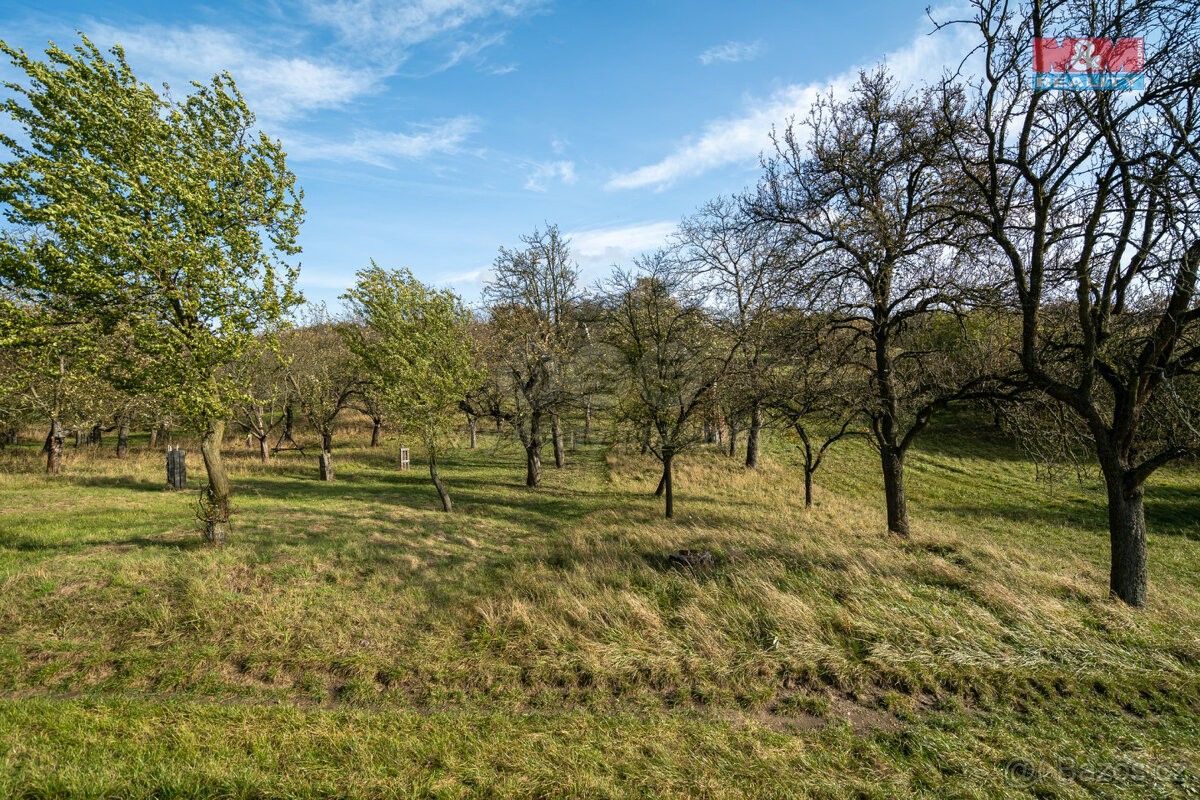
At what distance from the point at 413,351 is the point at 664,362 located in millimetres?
7822

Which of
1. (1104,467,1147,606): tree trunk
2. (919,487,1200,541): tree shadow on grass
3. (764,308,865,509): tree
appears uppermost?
(764,308,865,509): tree

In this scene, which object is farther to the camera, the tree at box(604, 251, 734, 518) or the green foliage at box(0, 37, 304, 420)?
the tree at box(604, 251, 734, 518)

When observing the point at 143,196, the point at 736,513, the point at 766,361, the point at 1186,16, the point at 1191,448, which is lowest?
the point at 736,513

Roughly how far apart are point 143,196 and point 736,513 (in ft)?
52.0

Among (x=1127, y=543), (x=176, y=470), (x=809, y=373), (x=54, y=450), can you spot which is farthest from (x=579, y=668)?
(x=54, y=450)

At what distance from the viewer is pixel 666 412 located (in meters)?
15.2

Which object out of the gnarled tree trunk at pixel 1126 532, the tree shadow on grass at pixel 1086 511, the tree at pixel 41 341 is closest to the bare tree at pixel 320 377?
the tree at pixel 41 341

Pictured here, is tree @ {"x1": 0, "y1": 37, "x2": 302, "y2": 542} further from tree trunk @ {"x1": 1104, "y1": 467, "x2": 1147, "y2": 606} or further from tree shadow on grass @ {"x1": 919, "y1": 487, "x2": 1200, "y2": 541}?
tree shadow on grass @ {"x1": 919, "y1": 487, "x2": 1200, "y2": 541}

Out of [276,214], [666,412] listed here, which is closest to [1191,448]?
→ [666,412]

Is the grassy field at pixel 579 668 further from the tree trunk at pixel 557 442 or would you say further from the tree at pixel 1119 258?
the tree trunk at pixel 557 442

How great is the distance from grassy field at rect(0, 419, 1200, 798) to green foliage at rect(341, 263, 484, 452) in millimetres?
4668

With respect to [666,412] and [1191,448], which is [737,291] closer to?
[666,412]

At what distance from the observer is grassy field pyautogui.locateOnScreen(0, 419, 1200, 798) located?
4.02m

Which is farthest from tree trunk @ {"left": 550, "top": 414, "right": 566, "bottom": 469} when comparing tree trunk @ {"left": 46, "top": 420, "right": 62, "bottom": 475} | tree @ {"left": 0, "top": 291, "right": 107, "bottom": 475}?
tree trunk @ {"left": 46, "top": 420, "right": 62, "bottom": 475}
